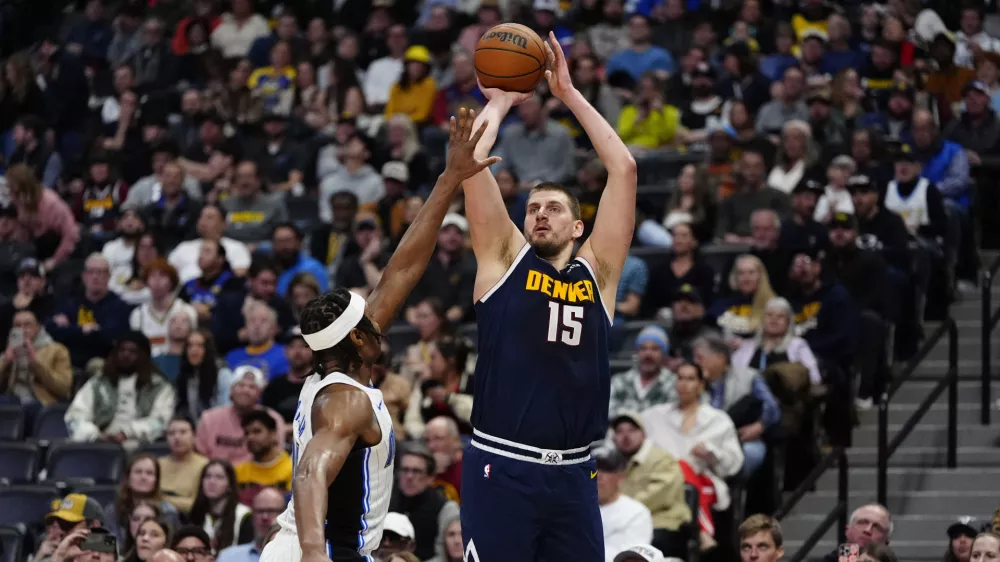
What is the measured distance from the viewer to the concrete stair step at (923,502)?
480 inches

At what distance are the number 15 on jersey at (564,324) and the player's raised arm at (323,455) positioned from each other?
3.27ft

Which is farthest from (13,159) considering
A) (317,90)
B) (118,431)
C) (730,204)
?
(730,204)

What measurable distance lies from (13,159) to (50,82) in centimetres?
199

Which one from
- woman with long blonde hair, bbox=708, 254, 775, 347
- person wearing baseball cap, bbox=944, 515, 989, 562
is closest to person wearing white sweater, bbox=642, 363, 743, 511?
woman with long blonde hair, bbox=708, 254, 775, 347

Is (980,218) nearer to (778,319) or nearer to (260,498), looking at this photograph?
(778,319)

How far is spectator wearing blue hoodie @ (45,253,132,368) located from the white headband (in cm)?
864

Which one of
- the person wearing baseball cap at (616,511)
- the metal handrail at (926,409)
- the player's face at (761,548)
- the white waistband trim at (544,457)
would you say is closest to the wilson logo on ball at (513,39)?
the white waistband trim at (544,457)

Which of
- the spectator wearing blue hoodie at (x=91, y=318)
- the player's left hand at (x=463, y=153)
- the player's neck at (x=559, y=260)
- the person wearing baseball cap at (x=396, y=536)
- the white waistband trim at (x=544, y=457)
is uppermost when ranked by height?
the player's left hand at (x=463, y=153)

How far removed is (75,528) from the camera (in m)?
10.7

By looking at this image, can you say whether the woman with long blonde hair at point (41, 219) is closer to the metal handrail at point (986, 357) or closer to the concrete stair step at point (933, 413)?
the concrete stair step at point (933, 413)

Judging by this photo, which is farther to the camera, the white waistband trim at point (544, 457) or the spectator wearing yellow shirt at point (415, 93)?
the spectator wearing yellow shirt at point (415, 93)

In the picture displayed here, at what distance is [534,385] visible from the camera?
7.10 meters

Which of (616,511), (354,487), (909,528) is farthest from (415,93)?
(354,487)

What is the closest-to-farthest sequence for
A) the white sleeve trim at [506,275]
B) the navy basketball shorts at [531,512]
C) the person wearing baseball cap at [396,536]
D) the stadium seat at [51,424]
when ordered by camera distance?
the navy basketball shorts at [531,512] → the white sleeve trim at [506,275] → the person wearing baseball cap at [396,536] → the stadium seat at [51,424]
